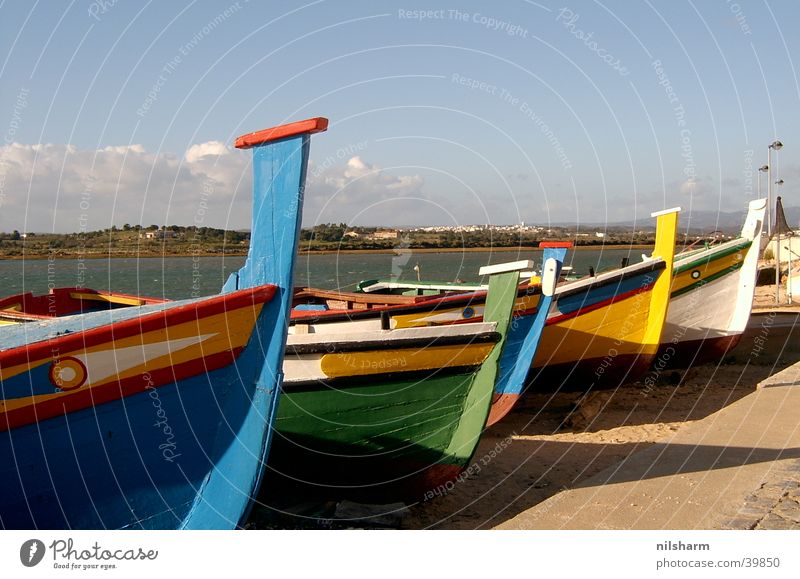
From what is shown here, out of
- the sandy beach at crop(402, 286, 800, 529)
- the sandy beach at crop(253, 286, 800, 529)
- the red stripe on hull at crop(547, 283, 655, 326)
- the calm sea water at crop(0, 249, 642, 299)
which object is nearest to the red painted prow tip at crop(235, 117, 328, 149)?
the sandy beach at crop(253, 286, 800, 529)

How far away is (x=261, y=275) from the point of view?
16.8ft

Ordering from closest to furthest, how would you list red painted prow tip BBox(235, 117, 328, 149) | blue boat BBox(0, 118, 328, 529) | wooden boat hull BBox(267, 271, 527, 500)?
1. blue boat BBox(0, 118, 328, 529)
2. red painted prow tip BBox(235, 117, 328, 149)
3. wooden boat hull BBox(267, 271, 527, 500)

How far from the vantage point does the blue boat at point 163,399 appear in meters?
4.50

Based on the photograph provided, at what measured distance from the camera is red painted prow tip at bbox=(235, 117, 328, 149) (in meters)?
4.68

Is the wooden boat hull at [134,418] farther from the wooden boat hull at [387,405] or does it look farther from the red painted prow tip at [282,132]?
the wooden boat hull at [387,405]

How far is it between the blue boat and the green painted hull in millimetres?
1528

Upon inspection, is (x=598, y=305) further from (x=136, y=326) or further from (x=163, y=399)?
(x=136, y=326)

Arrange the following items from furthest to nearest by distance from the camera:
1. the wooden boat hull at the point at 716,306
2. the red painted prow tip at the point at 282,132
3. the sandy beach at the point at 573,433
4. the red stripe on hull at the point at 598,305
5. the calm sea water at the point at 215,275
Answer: the calm sea water at the point at 215,275 < the wooden boat hull at the point at 716,306 < the red stripe on hull at the point at 598,305 < the sandy beach at the point at 573,433 < the red painted prow tip at the point at 282,132

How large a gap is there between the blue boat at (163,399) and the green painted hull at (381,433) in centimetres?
153

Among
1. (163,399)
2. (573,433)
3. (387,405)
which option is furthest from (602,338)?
(163,399)

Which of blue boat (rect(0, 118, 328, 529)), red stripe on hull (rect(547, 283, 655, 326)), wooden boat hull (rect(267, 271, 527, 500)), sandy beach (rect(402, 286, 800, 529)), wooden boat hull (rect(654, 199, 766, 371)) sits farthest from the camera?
wooden boat hull (rect(654, 199, 766, 371))

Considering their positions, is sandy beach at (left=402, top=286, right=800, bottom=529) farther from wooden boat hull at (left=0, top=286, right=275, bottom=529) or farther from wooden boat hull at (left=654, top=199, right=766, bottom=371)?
wooden boat hull at (left=0, top=286, right=275, bottom=529)

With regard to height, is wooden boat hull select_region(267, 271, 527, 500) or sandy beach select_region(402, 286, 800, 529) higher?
wooden boat hull select_region(267, 271, 527, 500)

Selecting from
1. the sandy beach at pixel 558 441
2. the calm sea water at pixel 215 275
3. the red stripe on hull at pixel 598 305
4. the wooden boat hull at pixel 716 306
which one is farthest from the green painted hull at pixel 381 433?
the calm sea water at pixel 215 275
